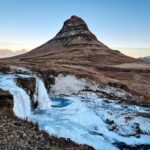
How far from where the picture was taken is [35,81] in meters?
48.6

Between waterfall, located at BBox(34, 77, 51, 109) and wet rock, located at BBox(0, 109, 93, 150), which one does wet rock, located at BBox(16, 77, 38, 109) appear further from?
wet rock, located at BBox(0, 109, 93, 150)

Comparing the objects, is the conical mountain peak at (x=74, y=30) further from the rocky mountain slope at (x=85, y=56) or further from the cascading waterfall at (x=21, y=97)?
the cascading waterfall at (x=21, y=97)

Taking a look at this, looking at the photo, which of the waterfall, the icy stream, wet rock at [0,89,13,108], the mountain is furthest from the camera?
the mountain

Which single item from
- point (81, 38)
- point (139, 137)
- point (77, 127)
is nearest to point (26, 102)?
point (77, 127)

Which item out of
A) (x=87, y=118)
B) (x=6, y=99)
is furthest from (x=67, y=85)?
(x=6, y=99)

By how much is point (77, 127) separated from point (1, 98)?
9.44 m

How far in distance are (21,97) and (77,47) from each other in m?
117

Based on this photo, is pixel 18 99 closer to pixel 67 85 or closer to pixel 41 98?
pixel 41 98

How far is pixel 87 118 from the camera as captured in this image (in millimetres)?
43031

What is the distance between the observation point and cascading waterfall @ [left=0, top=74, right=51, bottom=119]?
3744cm

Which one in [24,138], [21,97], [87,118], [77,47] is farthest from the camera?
[77,47]

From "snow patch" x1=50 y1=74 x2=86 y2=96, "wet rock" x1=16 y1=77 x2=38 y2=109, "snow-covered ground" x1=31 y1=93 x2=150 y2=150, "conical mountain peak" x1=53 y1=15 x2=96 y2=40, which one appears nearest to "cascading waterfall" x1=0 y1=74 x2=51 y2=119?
"wet rock" x1=16 y1=77 x2=38 y2=109

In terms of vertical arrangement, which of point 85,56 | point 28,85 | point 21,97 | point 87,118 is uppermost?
point 85,56

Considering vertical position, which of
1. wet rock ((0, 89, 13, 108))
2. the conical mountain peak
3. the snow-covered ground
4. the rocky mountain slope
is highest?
the conical mountain peak
